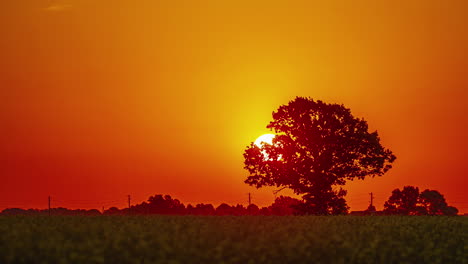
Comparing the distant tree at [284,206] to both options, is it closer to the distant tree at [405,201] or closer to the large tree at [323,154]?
the large tree at [323,154]

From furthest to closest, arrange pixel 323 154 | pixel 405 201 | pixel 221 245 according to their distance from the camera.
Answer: pixel 405 201, pixel 323 154, pixel 221 245

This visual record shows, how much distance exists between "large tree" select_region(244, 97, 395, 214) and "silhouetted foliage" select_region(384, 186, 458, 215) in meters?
27.7

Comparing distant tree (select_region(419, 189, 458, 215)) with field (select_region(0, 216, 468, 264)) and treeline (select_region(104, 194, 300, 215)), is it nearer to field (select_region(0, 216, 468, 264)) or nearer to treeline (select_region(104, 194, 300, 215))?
treeline (select_region(104, 194, 300, 215))

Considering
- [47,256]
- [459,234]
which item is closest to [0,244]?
[47,256]

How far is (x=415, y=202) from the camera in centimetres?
9644

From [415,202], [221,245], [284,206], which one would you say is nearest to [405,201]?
[415,202]

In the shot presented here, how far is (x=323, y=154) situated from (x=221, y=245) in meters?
45.1

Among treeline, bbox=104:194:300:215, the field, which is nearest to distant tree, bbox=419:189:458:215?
treeline, bbox=104:194:300:215

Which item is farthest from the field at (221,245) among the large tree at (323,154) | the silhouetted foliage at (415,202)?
the silhouetted foliage at (415,202)

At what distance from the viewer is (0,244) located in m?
20.7

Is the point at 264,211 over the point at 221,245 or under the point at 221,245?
over

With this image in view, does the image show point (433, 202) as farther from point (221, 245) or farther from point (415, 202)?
point (221, 245)

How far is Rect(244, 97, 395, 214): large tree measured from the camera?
64375 mm

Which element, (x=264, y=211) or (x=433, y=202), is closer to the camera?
(x=264, y=211)
